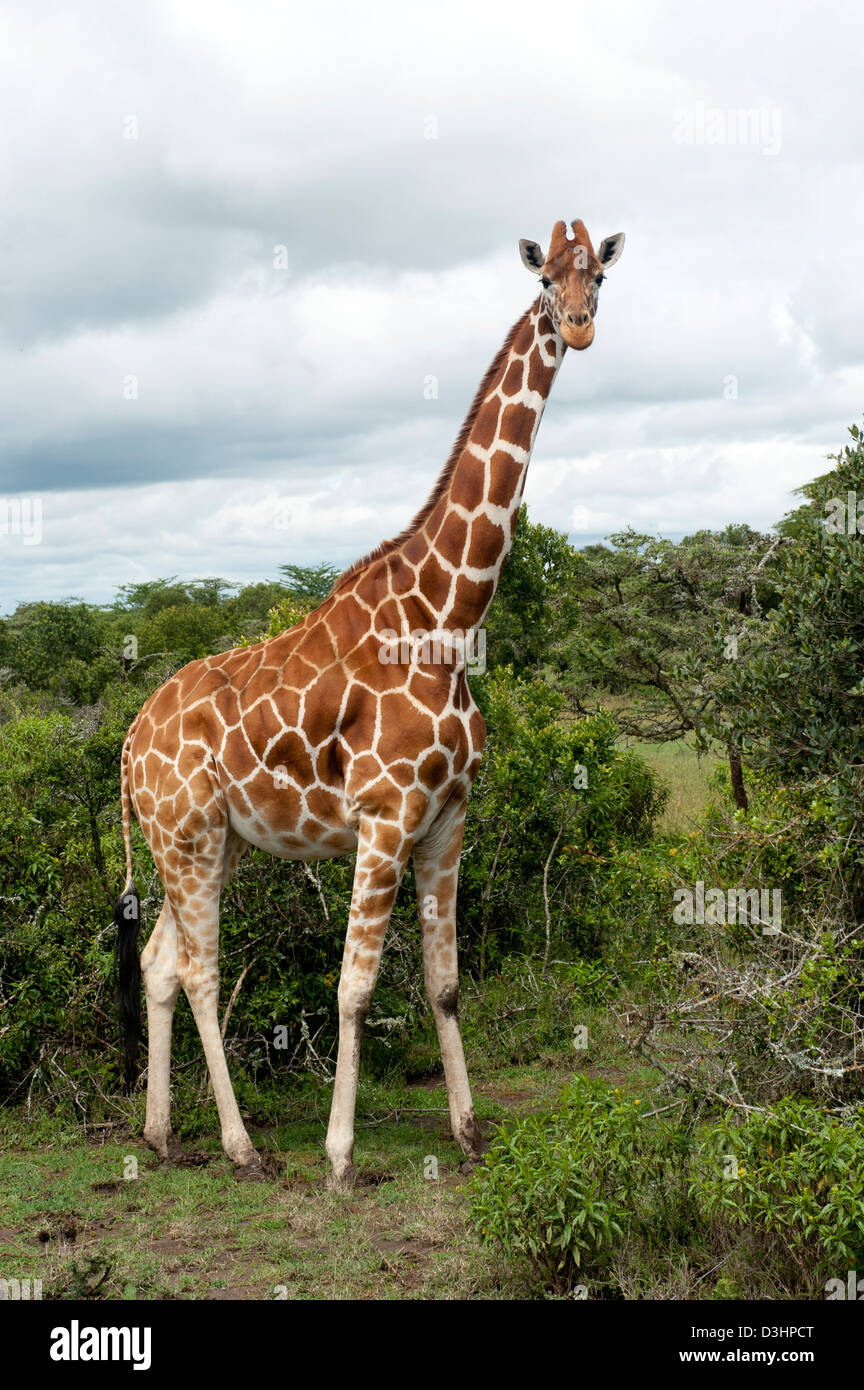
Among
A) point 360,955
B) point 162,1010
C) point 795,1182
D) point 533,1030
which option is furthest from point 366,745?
point 533,1030

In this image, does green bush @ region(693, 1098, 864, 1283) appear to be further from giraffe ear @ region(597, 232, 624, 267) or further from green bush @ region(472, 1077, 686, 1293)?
giraffe ear @ region(597, 232, 624, 267)

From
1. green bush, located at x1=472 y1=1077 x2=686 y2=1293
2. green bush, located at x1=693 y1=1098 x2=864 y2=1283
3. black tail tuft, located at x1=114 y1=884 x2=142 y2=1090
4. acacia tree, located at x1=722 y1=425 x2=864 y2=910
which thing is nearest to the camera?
green bush, located at x1=693 y1=1098 x2=864 y2=1283

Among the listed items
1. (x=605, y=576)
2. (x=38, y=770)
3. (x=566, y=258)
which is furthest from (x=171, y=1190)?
(x=605, y=576)

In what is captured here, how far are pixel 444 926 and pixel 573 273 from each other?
364 cm

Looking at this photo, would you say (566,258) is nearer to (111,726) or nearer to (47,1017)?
(111,726)

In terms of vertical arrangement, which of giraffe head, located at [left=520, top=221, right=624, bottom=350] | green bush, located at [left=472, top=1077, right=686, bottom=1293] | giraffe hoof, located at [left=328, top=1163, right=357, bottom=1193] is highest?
A: giraffe head, located at [left=520, top=221, right=624, bottom=350]

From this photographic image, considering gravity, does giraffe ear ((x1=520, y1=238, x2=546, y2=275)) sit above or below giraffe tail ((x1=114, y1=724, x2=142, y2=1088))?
above

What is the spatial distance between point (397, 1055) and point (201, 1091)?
4.57 ft

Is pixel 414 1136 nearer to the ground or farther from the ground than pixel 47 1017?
nearer to the ground

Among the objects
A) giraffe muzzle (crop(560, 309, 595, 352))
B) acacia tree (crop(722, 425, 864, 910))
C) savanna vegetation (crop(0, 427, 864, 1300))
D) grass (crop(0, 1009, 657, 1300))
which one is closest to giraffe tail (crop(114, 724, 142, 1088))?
savanna vegetation (crop(0, 427, 864, 1300))

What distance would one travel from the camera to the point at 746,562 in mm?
12758

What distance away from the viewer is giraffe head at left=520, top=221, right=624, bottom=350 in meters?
6.04

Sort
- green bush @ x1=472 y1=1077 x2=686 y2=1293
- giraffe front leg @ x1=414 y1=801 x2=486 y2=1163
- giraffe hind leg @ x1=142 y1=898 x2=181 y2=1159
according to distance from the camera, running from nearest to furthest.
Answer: green bush @ x1=472 y1=1077 x2=686 y2=1293
giraffe front leg @ x1=414 y1=801 x2=486 y2=1163
giraffe hind leg @ x1=142 y1=898 x2=181 y2=1159

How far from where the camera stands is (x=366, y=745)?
6.21 metres
